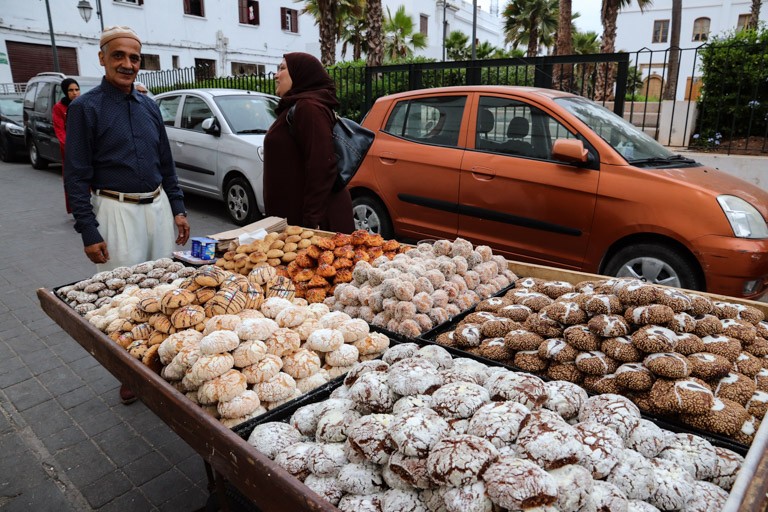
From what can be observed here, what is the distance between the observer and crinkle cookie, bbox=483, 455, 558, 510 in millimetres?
1162

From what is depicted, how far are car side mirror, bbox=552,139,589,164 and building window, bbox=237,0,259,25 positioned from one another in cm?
3083

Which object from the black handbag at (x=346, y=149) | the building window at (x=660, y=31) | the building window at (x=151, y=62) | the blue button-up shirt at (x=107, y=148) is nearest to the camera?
the blue button-up shirt at (x=107, y=148)

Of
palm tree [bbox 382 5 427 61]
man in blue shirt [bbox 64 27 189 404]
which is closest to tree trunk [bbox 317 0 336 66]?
palm tree [bbox 382 5 427 61]

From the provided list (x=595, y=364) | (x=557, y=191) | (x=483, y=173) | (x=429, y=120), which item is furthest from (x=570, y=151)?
(x=595, y=364)

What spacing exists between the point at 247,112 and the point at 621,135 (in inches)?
237

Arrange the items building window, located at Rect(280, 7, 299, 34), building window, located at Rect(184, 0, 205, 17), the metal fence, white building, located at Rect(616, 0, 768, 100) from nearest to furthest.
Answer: the metal fence → building window, located at Rect(184, 0, 205, 17) → building window, located at Rect(280, 7, 299, 34) → white building, located at Rect(616, 0, 768, 100)

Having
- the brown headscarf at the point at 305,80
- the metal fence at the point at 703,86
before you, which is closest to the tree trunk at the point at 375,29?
the metal fence at the point at 703,86

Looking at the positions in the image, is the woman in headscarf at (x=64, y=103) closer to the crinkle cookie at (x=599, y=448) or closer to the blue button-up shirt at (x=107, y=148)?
the blue button-up shirt at (x=107, y=148)

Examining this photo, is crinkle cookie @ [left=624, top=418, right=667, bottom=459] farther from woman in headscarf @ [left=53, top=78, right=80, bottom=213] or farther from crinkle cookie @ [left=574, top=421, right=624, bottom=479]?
woman in headscarf @ [left=53, top=78, right=80, bottom=213]

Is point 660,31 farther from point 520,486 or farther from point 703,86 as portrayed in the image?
point 520,486

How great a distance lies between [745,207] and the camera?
13.6 feet

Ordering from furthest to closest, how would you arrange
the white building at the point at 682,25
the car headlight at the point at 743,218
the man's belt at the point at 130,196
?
1. the white building at the point at 682,25
2. the car headlight at the point at 743,218
3. the man's belt at the point at 130,196

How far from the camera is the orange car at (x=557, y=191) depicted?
4.14 metres

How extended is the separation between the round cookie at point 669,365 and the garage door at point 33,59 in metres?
29.5
